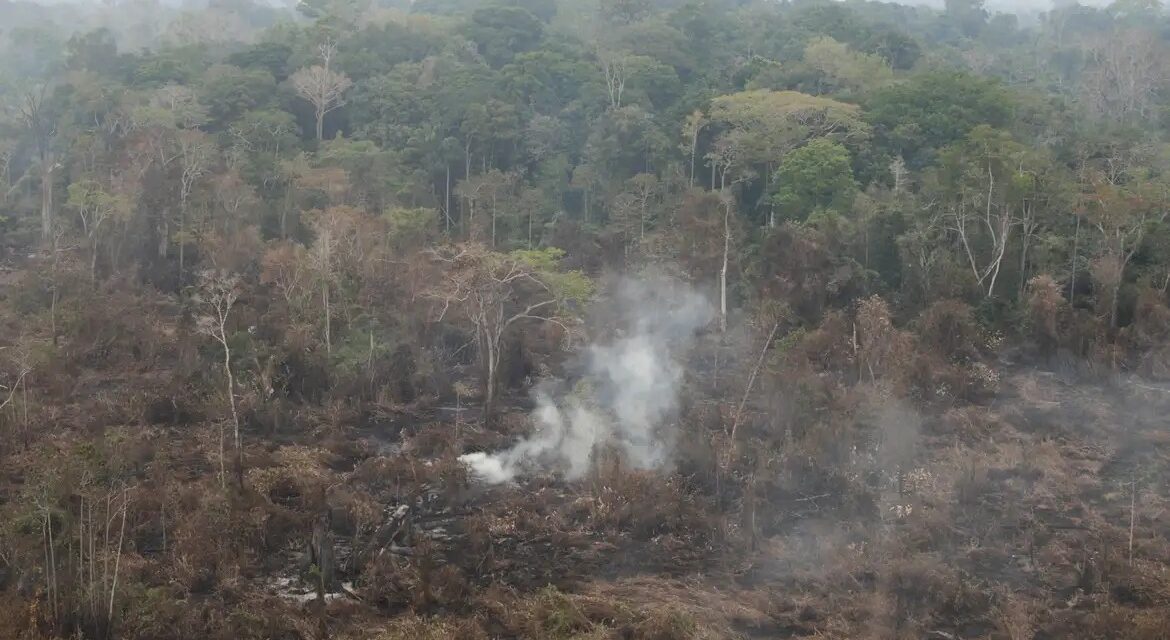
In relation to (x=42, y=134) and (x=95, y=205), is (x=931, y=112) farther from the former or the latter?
(x=42, y=134)

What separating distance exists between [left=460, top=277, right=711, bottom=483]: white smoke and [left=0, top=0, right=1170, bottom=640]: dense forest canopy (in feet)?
0.47

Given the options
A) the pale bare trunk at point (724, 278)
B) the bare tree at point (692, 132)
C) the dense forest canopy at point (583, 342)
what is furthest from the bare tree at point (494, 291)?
the bare tree at point (692, 132)

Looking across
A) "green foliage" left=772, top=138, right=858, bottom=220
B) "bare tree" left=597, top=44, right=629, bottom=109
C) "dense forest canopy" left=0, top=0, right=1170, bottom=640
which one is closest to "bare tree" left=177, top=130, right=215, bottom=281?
"dense forest canopy" left=0, top=0, right=1170, bottom=640

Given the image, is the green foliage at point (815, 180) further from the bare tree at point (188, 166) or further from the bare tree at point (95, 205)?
the bare tree at point (95, 205)

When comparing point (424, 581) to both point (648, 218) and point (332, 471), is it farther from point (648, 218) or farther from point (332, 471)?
point (648, 218)

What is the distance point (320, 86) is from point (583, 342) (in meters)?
22.4

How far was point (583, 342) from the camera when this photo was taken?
31812 millimetres

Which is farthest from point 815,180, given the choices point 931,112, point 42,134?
point 42,134

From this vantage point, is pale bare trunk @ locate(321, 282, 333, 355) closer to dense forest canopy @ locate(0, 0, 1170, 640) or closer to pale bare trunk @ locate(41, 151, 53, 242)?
dense forest canopy @ locate(0, 0, 1170, 640)

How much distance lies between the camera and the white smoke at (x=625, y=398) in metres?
21.9

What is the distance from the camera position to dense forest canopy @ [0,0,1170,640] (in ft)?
52.2

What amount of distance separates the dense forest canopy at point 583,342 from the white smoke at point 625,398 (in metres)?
0.14

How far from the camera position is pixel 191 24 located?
73.6m

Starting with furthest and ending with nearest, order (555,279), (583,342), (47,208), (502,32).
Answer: (502,32)
(47,208)
(583,342)
(555,279)
